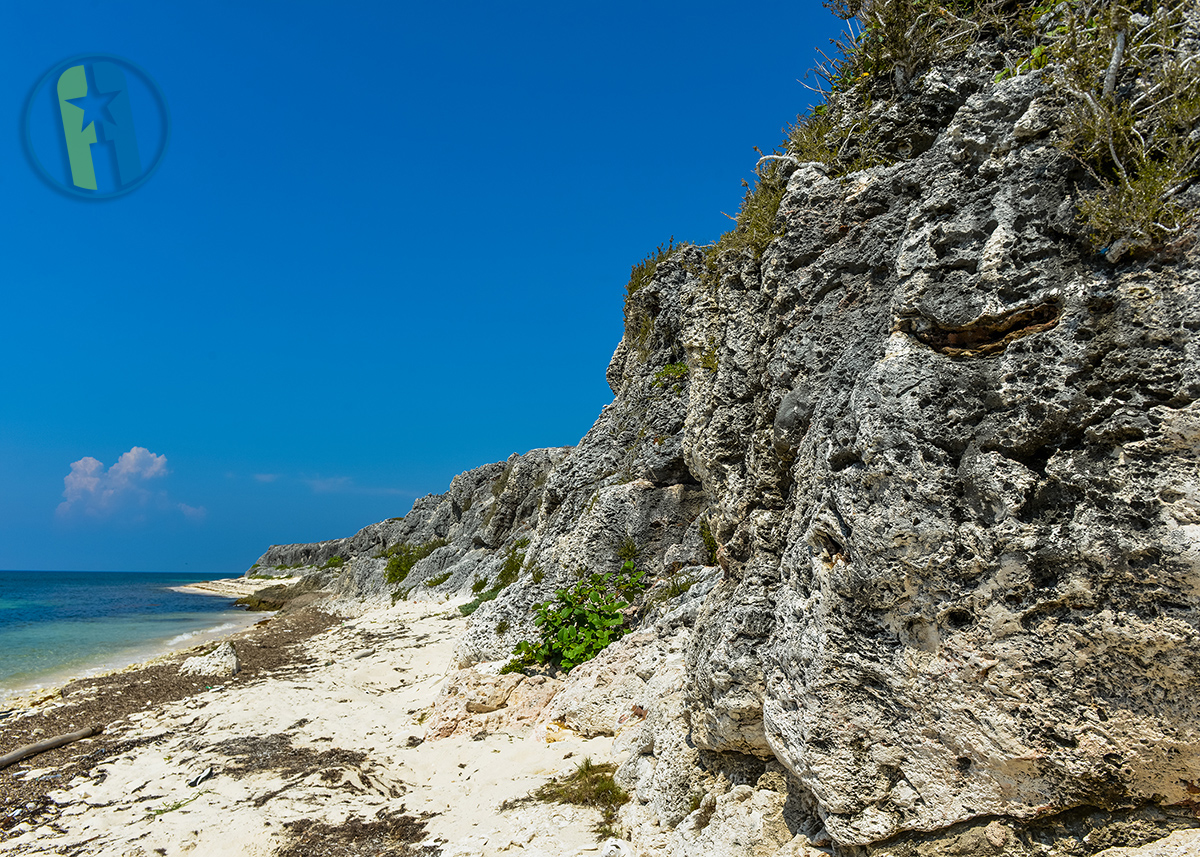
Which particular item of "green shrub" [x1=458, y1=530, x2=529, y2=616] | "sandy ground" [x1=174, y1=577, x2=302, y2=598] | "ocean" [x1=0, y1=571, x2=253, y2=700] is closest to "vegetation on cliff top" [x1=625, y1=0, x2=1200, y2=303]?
"green shrub" [x1=458, y1=530, x2=529, y2=616]

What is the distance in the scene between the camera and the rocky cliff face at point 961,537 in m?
2.94

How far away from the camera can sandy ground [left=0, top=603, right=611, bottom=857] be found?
19.8ft

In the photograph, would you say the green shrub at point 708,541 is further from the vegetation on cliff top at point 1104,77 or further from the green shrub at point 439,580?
the green shrub at point 439,580

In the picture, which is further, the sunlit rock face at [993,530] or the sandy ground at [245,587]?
Answer: the sandy ground at [245,587]

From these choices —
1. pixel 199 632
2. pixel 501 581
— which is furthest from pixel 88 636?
pixel 501 581

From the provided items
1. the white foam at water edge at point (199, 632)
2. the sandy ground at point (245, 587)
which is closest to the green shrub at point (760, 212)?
the white foam at water edge at point (199, 632)

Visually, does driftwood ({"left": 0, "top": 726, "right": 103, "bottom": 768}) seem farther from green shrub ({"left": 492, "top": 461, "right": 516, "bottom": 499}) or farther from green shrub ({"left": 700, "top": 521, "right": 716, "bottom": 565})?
green shrub ({"left": 492, "top": 461, "right": 516, "bottom": 499})

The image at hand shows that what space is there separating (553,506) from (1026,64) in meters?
11.9

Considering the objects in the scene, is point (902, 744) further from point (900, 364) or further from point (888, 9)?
point (888, 9)

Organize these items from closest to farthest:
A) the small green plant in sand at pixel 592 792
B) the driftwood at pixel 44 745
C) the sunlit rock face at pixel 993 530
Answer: the sunlit rock face at pixel 993 530 → the small green plant in sand at pixel 592 792 → the driftwood at pixel 44 745

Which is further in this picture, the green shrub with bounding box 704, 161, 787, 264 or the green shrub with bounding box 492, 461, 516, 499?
the green shrub with bounding box 492, 461, 516, 499

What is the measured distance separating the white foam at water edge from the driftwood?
15.4 metres

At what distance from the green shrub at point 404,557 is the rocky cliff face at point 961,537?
2889 centimetres

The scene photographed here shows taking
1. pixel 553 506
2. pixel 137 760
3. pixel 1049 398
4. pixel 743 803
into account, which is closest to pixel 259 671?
pixel 137 760
